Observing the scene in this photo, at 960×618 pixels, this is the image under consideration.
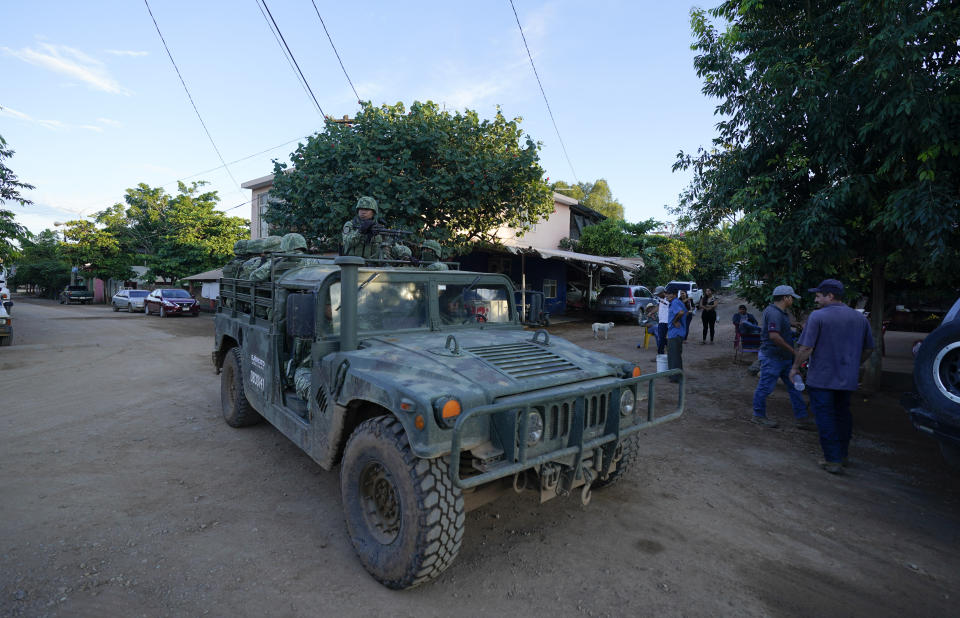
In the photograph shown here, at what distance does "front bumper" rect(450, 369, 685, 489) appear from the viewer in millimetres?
2436

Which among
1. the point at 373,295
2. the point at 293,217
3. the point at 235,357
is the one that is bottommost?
the point at 235,357

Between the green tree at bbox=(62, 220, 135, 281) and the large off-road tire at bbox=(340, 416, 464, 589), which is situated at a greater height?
the green tree at bbox=(62, 220, 135, 281)

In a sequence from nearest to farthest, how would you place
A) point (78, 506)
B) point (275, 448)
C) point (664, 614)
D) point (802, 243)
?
1. point (664, 614)
2. point (78, 506)
3. point (275, 448)
4. point (802, 243)

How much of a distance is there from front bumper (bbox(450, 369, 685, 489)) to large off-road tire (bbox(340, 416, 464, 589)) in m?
0.21

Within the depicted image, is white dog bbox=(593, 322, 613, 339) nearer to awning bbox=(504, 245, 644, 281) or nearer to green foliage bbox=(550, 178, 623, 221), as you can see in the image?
awning bbox=(504, 245, 644, 281)

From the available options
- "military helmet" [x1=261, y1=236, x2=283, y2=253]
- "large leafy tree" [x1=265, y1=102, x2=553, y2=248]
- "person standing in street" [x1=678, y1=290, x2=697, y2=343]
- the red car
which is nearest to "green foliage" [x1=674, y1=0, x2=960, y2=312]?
"person standing in street" [x1=678, y1=290, x2=697, y2=343]

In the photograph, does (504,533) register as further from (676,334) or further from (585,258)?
(585,258)

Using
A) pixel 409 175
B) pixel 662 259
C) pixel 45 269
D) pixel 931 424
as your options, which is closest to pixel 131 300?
pixel 409 175

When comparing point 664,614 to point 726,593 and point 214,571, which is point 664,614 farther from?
point 214,571

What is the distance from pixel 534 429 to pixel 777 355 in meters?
4.47

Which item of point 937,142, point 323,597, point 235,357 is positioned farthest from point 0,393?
point 937,142

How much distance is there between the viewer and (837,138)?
5539mm

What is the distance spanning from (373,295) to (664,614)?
276 centimetres

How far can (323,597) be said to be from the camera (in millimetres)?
2701
